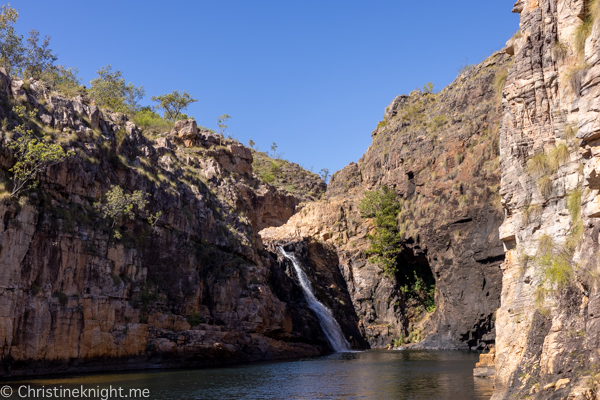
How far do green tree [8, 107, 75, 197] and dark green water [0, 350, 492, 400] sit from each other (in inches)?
522

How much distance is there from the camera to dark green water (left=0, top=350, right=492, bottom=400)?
2417cm

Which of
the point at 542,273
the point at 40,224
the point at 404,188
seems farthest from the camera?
the point at 404,188

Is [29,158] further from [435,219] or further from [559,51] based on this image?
[435,219]

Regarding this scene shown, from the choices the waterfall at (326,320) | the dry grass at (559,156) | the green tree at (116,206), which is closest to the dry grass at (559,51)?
the dry grass at (559,156)

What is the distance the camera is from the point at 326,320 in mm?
56719

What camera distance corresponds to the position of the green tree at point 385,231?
5738cm

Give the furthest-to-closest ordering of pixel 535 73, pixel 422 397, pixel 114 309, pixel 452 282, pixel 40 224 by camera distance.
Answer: pixel 452 282 → pixel 114 309 → pixel 40 224 → pixel 422 397 → pixel 535 73

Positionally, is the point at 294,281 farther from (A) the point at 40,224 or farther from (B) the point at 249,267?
(A) the point at 40,224

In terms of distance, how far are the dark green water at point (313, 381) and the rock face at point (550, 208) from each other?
5.43 m

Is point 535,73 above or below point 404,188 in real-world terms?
below

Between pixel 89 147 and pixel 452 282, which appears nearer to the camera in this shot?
pixel 89 147

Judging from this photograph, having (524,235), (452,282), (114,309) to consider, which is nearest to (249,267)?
(114,309)

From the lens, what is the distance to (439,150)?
53469 mm

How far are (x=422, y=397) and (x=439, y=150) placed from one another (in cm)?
3546
